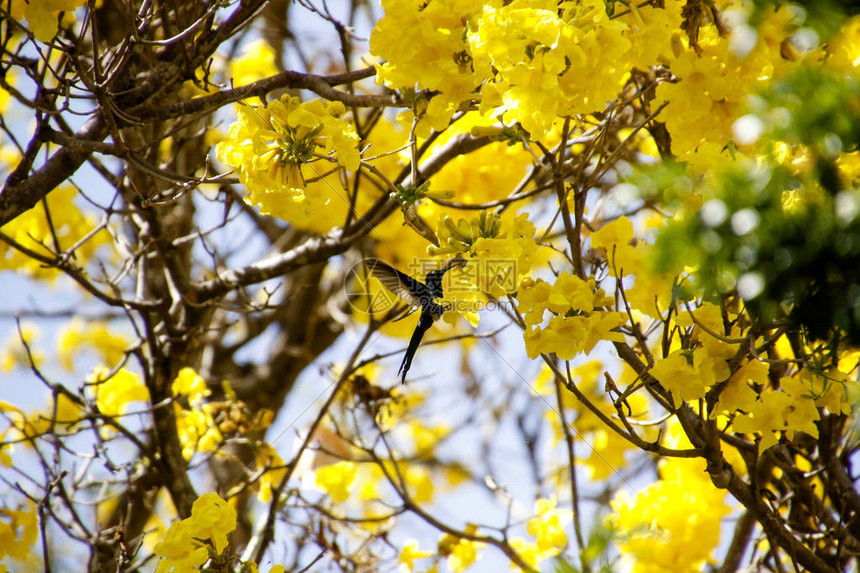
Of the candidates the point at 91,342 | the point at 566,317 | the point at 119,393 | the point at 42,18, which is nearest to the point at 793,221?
the point at 566,317

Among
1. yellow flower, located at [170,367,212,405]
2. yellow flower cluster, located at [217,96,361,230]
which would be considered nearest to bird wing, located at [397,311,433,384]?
yellow flower cluster, located at [217,96,361,230]

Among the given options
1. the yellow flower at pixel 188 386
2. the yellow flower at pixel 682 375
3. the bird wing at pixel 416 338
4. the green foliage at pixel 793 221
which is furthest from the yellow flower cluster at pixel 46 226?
the green foliage at pixel 793 221

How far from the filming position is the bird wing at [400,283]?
225 centimetres

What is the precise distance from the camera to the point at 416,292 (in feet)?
7.47

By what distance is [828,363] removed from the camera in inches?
67.7

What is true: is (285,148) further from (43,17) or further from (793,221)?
(793,221)

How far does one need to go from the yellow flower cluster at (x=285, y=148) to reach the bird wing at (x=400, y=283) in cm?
34

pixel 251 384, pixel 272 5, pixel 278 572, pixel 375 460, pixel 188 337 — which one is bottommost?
pixel 278 572

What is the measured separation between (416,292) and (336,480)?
157 centimetres

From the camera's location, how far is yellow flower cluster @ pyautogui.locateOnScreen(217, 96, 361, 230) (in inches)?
74.6

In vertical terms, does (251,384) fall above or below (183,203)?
below

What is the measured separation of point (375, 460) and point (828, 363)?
1.71 meters

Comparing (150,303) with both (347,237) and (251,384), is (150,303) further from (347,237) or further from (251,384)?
(251,384)

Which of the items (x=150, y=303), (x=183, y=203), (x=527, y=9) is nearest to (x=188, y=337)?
(x=150, y=303)
